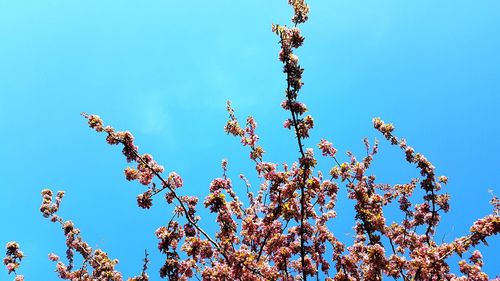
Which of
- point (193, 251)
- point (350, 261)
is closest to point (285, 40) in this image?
point (193, 251)

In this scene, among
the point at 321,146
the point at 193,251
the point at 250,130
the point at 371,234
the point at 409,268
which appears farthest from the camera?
the point at 250,130

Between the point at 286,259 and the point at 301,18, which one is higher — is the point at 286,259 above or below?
below

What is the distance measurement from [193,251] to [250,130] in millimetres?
4822

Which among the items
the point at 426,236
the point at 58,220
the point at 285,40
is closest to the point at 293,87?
the point at 285,40

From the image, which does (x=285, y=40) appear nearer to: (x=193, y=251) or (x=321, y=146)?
(x=321, y=146)

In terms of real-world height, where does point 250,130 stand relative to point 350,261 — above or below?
above

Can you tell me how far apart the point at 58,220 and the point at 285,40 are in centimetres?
855

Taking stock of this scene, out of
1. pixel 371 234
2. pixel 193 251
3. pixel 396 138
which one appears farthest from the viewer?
pixel 396 138

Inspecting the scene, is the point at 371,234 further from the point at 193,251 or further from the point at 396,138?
the point at 193,251

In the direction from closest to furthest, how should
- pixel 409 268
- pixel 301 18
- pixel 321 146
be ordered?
pixel 301 18 → pixel 409 268 → pixel 321 146

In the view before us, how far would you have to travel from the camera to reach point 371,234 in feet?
30.0

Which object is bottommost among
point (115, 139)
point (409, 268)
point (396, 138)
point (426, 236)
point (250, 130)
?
point (409, 268)

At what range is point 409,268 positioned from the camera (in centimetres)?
771

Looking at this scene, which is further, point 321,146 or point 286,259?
point 321,146
